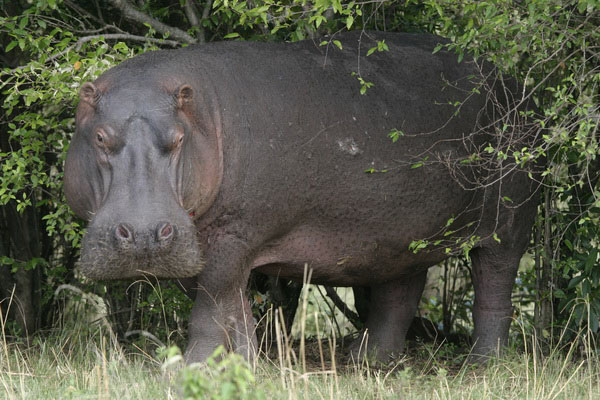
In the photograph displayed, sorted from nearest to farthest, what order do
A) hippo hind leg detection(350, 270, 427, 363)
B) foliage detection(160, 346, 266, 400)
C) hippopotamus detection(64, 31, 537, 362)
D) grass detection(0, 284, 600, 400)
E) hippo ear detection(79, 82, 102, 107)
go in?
foliage detection(160, 346, 266, 400), grass detection(0, 284, 600, 400), hippopotamus detection(64, 31, 537, 362), hippo ear detection(79, 82, 102, 107), hippo hind leg detection(350, 270, 427, 363)

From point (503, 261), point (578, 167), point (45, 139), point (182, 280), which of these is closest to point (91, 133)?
point (182, 280)

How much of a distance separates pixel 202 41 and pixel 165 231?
8.93 ft

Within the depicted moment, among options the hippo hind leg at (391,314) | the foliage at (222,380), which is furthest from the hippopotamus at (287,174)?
the foliage at (222,380)

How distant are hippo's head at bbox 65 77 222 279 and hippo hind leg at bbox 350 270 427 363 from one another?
7.59ft

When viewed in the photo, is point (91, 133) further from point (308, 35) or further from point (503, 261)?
point (503, 261)

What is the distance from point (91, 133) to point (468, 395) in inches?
101

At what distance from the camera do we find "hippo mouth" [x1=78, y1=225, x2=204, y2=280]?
5090 mm

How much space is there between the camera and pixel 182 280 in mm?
6086

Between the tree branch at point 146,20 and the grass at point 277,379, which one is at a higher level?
the tree branch at point 146,20

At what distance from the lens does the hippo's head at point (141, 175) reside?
16.8ft

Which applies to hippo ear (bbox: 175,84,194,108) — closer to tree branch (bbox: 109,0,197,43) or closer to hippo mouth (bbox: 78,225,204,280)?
hippo mouth (bbox: 78,225,204,280)

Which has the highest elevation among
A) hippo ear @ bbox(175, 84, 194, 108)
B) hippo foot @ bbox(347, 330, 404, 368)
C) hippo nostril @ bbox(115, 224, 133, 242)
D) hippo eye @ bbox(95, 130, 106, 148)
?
hippo ear @ bbox(175, 84, 194, 108)

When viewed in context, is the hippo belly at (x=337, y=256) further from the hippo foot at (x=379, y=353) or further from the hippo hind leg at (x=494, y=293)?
the hippo foot at (x=379, y=353)

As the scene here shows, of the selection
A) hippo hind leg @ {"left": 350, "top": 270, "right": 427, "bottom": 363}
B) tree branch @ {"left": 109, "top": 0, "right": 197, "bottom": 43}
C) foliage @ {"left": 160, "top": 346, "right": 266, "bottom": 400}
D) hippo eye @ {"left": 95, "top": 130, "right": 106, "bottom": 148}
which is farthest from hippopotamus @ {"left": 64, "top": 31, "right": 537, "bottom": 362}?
foliage @ {"left": 160, "top": 346, "right": 266, "bottom": 400}
